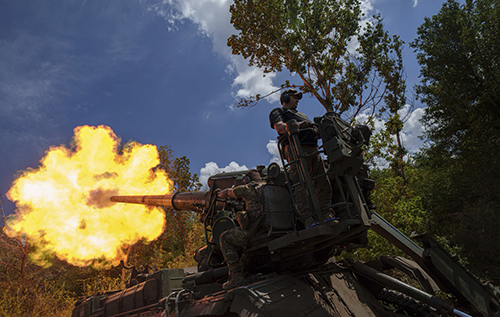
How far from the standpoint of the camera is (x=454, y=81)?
800 inches

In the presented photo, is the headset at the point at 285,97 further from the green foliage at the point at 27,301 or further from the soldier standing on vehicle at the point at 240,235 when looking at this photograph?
the green foliage at the point at 27,301

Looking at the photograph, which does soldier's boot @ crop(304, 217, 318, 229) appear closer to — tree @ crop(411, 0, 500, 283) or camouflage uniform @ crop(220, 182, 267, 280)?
camouflage uniform @ crop(220, 182, 267, 280)

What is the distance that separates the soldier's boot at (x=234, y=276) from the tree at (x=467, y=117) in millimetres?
16336

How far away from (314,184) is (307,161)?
367 mm

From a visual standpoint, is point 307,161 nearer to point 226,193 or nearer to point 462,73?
point 226,193

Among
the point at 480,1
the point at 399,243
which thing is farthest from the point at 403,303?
the point at 480,1

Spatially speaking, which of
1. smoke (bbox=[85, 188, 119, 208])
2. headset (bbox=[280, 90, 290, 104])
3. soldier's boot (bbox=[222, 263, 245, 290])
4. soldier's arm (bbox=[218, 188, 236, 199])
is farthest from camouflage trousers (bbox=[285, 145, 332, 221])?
smoke (bbox=[85, 188, 119, 208])

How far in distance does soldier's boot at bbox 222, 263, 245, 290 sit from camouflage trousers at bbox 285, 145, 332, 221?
4.65 ft

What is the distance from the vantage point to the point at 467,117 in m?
19.5

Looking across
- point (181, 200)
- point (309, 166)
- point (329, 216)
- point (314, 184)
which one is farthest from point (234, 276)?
point (181, 200)

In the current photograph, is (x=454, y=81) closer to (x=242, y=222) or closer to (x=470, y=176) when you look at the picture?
(x=470, y=176)

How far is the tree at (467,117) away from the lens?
18203mm

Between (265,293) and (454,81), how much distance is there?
68.2 feet

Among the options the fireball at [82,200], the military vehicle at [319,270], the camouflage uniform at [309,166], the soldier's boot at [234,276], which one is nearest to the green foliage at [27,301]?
the fireball at [82,200]
